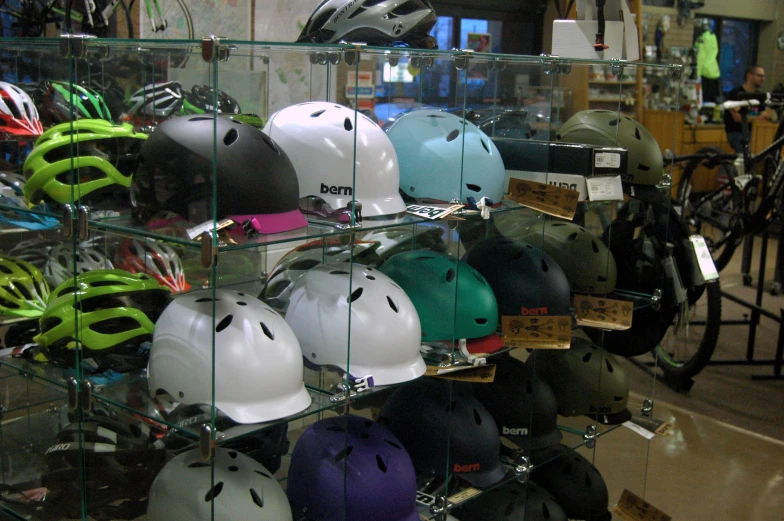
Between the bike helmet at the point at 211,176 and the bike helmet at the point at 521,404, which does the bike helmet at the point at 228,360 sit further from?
the bike helmet at the point at 521,404

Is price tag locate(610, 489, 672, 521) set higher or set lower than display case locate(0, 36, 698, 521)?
lower

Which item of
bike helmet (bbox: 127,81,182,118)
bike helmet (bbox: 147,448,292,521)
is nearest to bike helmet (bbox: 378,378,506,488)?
bike helmet (bbox: 147,448,292,521)

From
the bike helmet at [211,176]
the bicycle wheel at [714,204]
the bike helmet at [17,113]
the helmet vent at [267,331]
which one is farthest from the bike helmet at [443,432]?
the bicycle wheel at [714,204]

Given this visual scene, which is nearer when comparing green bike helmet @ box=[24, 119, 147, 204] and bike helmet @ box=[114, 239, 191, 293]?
green bike helmet @ box=[24, 119, 147, 204]

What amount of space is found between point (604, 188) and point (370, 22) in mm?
1102

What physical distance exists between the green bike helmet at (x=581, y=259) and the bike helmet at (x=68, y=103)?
5.85 feet

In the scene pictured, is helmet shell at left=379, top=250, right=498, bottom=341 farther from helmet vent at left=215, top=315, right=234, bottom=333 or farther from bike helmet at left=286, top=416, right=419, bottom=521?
helmet vent at left=215, top=315, right=234, bottom=333

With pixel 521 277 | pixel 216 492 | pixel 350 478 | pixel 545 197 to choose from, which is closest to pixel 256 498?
pixel 216 492

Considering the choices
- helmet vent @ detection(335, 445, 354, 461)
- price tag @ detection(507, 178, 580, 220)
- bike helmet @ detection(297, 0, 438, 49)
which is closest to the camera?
helmet vent @ detection(335, 445, 354, 461)

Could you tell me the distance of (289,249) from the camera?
2676mm

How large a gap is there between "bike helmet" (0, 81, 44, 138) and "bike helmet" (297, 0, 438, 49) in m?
0.85

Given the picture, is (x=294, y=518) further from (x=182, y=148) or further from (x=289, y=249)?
(x=182, y=148)

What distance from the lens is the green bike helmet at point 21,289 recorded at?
2.55 meters

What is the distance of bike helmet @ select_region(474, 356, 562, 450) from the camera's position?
308 centimetres
